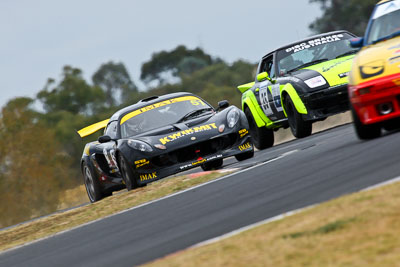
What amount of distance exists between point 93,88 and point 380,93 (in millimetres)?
40633

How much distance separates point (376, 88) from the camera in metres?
9.10

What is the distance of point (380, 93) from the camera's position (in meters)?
9.09

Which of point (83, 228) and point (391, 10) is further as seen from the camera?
point (391, 10)

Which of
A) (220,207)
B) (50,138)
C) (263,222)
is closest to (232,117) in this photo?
(220,207)

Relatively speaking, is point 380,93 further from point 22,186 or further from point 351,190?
point 22,186

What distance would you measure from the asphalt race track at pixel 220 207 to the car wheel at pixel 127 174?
95.4 inches

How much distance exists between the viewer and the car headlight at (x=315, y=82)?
13.1 metres

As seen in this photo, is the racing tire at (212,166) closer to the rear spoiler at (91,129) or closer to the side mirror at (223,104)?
the side mirror at (223,104)

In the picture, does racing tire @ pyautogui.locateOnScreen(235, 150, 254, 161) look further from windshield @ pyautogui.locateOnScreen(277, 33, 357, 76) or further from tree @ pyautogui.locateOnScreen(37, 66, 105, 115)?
tree @ pyautogui.locateOnScreen(37, 66, 105, 115)

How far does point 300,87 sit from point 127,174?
263cm

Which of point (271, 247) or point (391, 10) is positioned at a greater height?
point (391, 10)

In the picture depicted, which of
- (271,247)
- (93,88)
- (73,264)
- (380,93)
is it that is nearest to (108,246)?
(73,264)

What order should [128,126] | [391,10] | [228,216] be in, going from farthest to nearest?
[128,126]
[391,10]
[228,216]

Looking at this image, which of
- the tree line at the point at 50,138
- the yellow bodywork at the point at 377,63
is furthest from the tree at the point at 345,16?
the yellow bodywork at the point at 377,63
